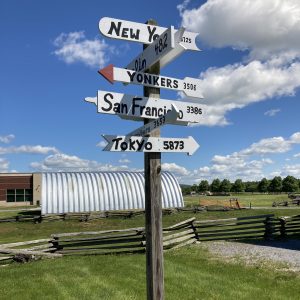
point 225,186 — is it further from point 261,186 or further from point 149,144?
point 149,144

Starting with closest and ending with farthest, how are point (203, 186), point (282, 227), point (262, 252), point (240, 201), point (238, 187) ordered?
point (262, 252)
point (282, 227)
point (240, 201)
point (238, 187)
point (203, 186)

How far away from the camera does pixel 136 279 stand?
11516 mm

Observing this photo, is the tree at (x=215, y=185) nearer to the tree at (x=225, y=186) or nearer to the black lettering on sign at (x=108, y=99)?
the tree at (x=225, y=186)

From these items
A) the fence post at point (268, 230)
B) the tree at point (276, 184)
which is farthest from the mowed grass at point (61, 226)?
the tree at point (276, 184)

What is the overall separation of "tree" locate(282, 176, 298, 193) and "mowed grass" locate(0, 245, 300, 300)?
12788 centimetres

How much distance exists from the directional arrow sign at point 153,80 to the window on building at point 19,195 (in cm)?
5961

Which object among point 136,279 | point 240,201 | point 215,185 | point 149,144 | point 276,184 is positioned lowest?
point 240,201

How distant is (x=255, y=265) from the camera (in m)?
13.6

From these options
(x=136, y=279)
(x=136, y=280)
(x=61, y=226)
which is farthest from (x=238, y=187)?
(x=136, y=280)

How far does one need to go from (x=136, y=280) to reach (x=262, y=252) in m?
6.95

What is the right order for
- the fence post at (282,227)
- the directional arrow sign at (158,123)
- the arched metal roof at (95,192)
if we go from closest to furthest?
the directional arrow sign at (158,123)
the fence post at (282,227)
the arched metal roof at (95,192)

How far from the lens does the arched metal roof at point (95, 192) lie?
3750 centimetres

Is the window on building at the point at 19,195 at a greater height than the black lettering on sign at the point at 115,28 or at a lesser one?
lesser

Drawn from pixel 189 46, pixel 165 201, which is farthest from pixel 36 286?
pixel 165 201
